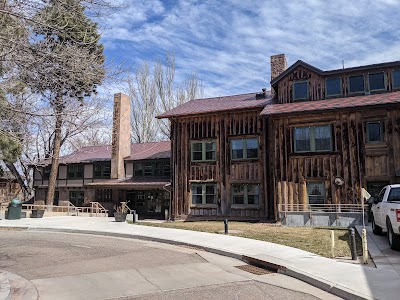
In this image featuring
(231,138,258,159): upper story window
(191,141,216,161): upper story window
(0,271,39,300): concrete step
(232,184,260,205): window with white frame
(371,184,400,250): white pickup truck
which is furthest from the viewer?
(191,141,216,161): upper story window

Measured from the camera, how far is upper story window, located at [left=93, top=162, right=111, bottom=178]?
34812mm

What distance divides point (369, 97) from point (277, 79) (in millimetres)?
5661

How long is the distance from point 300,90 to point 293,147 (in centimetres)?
405

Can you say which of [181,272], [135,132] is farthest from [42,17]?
[135,132]

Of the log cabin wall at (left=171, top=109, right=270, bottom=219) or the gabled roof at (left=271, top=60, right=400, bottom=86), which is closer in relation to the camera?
the gabled roof at (left=271, top=60, right=400, bottom=86)

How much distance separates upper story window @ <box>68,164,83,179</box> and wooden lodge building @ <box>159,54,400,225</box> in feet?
46.1

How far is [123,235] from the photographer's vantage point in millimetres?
16469

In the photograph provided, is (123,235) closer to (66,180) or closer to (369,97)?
(369,97)

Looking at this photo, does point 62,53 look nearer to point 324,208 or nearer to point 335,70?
point 324,208

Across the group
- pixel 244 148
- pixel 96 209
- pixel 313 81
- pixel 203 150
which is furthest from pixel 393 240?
pixel 96 209

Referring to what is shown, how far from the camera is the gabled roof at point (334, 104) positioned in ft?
66.1

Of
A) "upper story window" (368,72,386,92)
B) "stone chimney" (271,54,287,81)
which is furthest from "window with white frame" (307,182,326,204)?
"stone chimney" (271,54,287,81)

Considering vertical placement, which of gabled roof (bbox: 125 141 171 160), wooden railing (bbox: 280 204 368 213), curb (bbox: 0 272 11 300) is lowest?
curb (bbox: 0 272 11 300)

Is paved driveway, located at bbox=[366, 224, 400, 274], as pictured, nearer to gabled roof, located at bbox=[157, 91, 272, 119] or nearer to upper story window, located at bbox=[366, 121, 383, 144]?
upper story window, located at bbox=[366, 121, 383, 144]
